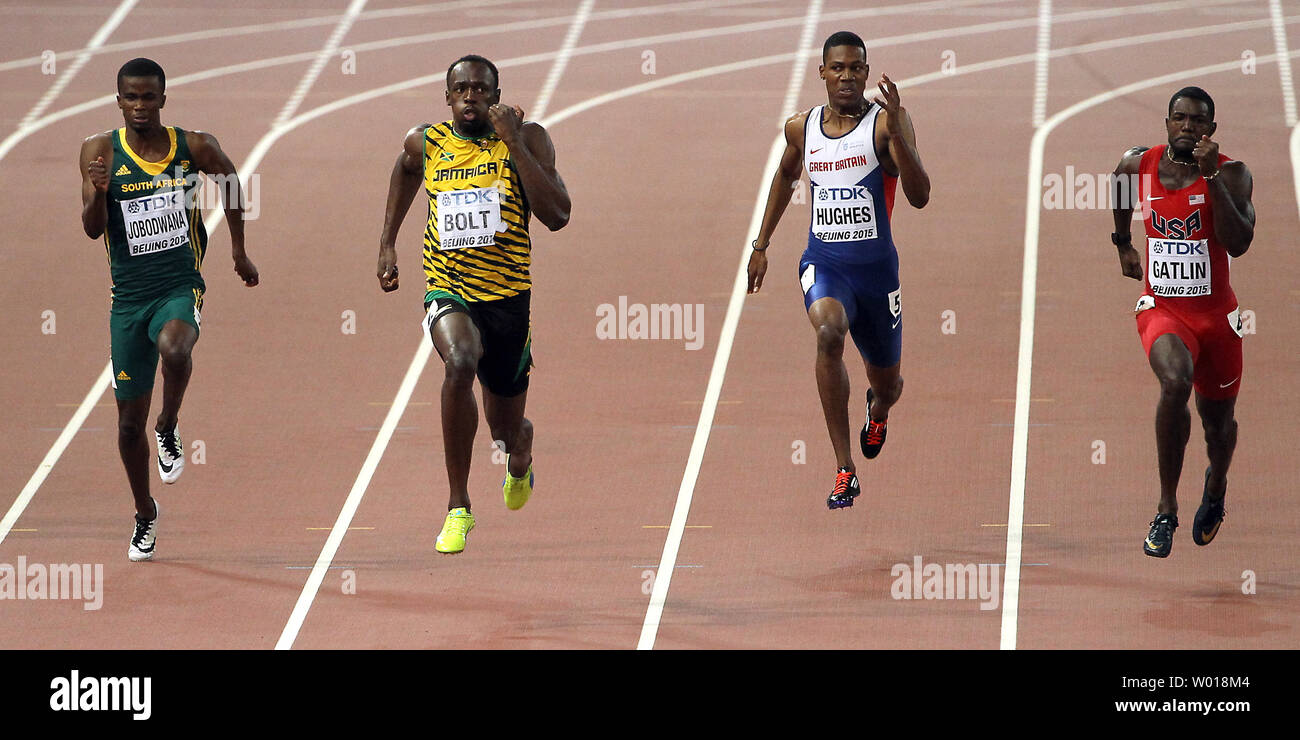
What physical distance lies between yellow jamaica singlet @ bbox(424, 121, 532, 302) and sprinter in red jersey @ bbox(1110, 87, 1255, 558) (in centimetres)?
261

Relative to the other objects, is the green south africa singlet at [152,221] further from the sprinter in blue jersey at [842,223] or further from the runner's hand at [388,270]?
the sprinter in blue jersey at [842,223]

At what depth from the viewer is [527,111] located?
16688mm

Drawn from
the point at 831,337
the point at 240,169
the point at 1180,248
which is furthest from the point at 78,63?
the point at 1180,248

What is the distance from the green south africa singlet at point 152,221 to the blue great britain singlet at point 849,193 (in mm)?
2787

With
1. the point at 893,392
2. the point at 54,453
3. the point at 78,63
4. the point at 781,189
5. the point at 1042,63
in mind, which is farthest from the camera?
the point at 78,63

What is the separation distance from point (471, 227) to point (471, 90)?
0.57 meters

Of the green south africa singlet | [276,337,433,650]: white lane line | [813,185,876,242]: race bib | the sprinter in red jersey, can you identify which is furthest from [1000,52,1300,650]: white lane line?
the green south africa singlet

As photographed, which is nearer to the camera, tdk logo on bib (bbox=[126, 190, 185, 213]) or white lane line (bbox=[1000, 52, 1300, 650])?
tdk logo on bib (bbox=[126, 190, 185, 213])

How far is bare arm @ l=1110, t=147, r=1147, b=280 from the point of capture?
8133 mm

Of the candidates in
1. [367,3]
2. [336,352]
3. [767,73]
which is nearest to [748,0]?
[767,73]

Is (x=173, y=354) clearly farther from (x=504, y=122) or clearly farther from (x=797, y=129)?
(x=797, y=129)

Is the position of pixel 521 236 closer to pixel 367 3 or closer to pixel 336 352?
pixel 336 352

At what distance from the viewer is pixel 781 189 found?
8.76m

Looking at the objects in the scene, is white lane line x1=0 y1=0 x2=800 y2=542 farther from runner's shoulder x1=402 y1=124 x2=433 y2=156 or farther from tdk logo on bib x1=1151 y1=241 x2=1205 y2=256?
tdk logo on bib x1=1151 y1=241 x2=1205 y2=256
